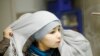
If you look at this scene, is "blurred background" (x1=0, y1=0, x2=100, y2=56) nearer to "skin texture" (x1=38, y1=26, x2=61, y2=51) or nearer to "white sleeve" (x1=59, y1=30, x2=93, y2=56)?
"white sleeve" (x1=59, y1=30, x2=93, y2=56)

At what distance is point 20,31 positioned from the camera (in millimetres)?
1654

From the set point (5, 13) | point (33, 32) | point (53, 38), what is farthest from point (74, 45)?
point (5, 13)

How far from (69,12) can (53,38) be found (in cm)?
115

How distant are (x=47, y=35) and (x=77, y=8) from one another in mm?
1190

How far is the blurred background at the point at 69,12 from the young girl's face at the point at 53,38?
3.21 ft

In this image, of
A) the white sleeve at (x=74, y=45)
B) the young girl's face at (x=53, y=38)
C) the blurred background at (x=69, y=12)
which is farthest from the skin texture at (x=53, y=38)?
the blurred background at (x=69, y=12)

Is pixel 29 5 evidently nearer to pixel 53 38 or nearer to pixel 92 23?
pixel 92 23

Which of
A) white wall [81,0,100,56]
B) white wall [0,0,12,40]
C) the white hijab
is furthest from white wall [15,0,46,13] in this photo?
the white hijab

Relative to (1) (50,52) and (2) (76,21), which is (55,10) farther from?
(1) (50,52)

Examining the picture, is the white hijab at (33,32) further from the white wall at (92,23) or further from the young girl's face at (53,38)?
the white wall at (92,23)

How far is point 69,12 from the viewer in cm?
270

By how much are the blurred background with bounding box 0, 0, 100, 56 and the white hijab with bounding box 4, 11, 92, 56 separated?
0.79m

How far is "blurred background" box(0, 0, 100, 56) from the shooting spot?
2553 millimetres

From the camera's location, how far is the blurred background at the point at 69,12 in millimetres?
2553
